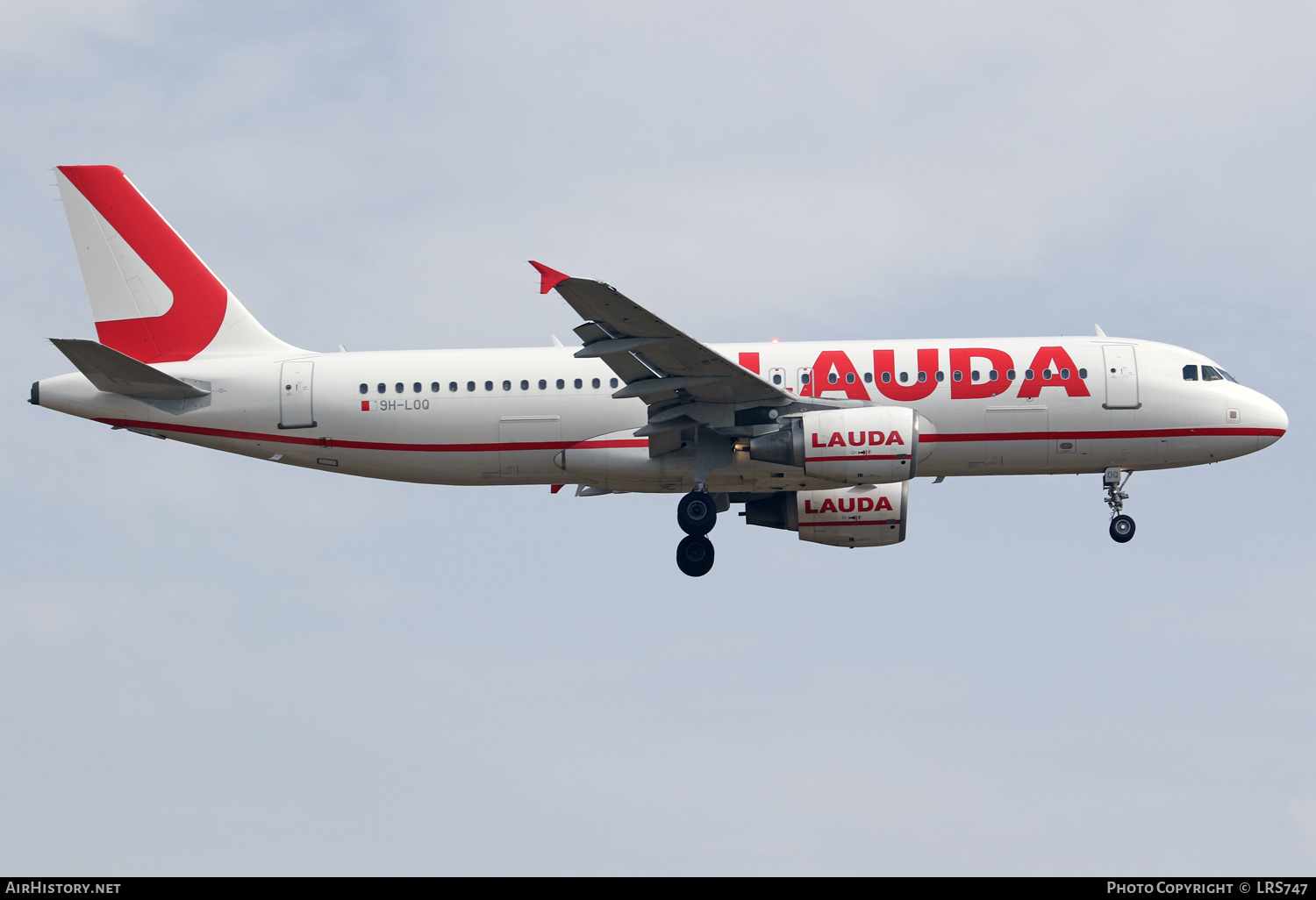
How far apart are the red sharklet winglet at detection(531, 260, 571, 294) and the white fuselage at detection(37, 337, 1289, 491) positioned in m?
6.26

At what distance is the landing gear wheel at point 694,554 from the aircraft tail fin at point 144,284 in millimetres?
11700

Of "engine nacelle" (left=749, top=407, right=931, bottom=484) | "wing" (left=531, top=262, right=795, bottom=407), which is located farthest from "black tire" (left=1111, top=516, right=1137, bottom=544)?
"wing" (left=531, top=262, right=795, bottom=407)

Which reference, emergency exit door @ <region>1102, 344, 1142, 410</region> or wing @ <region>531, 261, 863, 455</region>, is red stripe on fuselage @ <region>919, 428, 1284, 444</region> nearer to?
emergency exit door @ <region>1102, 344, 1142, 410</region>

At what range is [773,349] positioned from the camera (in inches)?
1399

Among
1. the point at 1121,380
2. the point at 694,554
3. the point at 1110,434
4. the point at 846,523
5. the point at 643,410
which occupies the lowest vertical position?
the point at 694,554

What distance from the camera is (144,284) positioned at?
38125 millimetres

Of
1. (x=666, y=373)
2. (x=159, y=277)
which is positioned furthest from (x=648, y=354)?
(x=159, y=277)

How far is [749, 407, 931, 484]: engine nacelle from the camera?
106 ft

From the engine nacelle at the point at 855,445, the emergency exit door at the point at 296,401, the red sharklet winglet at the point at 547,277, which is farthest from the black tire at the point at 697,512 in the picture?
the emergency exit door at the point at 296,401

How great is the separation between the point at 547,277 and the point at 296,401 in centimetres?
1010

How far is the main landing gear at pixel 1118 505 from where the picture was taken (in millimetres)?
35594

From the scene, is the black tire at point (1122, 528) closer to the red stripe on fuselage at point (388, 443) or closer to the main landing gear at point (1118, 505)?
the main landing gear at point (1118, 505)

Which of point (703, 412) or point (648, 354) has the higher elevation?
point (648, 354)

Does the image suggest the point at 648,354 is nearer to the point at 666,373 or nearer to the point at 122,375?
the point at 666,373
